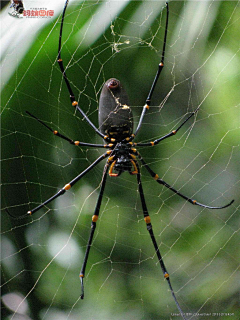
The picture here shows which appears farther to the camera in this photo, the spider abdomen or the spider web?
the spider web

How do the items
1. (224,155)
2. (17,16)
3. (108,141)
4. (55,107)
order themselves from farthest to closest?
(224,155) < (55,107) < (17,16) < (108,141)

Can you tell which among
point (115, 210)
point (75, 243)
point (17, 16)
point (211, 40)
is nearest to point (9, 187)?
point (75, 243)

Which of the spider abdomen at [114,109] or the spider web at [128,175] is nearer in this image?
the spider abdomen at [114,109]

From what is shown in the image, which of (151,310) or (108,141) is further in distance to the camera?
(151,310)

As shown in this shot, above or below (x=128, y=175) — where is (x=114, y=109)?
above

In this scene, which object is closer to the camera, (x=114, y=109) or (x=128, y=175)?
(x=114, y=109)

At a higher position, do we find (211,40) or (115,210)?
(211,40)

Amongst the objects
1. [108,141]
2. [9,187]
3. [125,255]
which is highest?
[108,141]

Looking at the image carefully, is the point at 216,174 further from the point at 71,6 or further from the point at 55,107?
the point at 71,6
